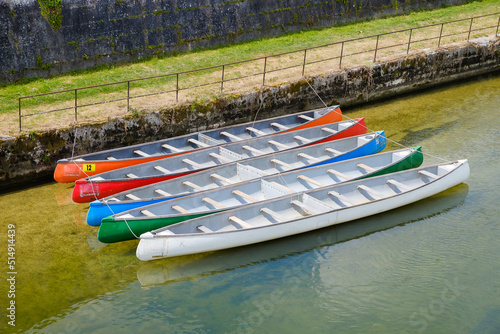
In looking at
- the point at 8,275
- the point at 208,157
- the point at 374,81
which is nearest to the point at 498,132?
the point at 374,81

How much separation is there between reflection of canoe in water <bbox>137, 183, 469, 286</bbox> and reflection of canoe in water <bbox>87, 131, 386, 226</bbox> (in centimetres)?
129

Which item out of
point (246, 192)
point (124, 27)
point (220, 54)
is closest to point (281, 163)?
point (246, 192)

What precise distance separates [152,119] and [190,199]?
11.8 ft

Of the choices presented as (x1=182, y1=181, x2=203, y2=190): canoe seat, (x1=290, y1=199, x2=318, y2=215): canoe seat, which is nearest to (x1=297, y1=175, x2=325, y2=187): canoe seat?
(x1=290, y1=199, x2=318, y2=215): canoe seat

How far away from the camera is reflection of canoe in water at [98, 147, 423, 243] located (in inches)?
397

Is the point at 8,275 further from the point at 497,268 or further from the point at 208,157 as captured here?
the point at 497,268

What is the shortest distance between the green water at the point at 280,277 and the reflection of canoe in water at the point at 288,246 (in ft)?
0.07

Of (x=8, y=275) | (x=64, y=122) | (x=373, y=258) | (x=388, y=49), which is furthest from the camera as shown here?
(x=388, y=49)

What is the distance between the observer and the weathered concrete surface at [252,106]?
41.8 ft

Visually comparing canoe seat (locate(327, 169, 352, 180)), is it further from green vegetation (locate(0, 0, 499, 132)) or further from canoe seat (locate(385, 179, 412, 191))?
green vegetation (locate(0, 0, 499, 132))

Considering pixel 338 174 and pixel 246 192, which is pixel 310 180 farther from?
pixel 246 192

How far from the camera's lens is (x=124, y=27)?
16.6 meters

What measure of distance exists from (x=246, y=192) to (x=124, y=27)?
753 cm

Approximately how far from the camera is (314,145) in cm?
1335
